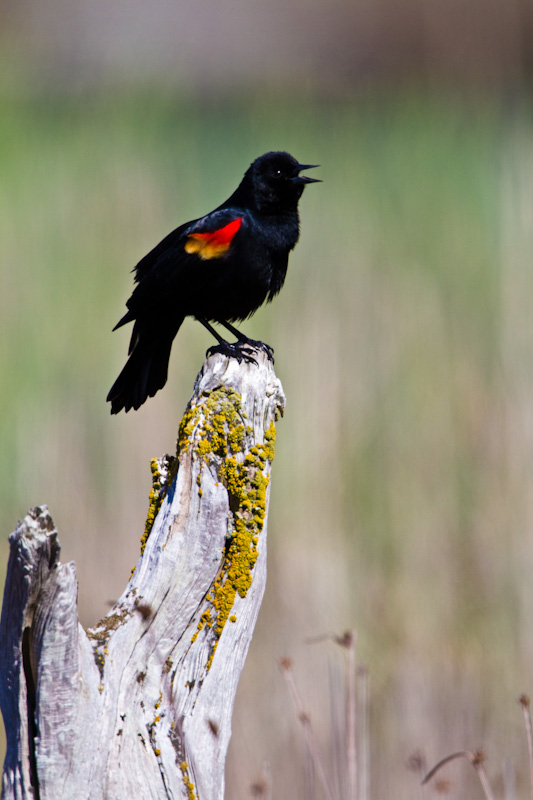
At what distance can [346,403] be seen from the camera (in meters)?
3.48

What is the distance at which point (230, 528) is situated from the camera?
1563 millimetres

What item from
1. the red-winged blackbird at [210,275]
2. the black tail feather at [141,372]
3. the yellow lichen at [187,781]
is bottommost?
the yellow lichen at [187,781]

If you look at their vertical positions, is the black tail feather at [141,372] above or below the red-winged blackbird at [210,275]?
below

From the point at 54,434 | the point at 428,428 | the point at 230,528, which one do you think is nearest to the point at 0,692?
the point at 230,528

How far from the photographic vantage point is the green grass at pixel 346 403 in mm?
2980

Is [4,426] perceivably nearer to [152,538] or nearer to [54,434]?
[54,434]

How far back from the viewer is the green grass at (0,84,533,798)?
298cm

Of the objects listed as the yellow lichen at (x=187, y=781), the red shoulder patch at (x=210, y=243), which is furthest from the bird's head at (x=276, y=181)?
the yellow lichen at (x=187, y=781)

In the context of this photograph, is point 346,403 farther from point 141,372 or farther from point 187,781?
point 187,781

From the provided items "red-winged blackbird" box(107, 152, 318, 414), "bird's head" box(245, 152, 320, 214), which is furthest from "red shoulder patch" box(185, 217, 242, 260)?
"bird's head" box(245, 152, 320, 214)

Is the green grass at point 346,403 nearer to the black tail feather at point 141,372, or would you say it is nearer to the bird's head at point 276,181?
the black tail feather at point 141,372

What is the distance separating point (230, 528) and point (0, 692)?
0.52 metres

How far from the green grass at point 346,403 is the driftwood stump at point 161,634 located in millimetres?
1438

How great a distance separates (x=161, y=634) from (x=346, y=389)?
86.8 inches
